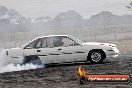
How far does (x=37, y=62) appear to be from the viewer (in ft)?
56.8

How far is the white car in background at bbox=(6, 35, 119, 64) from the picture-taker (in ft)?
55.5

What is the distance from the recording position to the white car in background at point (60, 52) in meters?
16.9

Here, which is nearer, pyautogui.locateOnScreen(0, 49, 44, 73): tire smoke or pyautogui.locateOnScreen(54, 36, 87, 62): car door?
pyautogui.locateOnScreen(54, 36, 87, 62): car door

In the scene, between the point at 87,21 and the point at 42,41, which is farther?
the point at 87,21

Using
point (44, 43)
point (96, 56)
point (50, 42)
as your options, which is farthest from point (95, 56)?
point (44, 43)

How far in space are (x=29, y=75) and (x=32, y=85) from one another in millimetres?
2744

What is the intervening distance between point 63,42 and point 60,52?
1.87 ft

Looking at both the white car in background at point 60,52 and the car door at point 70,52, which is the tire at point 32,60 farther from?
the car door at point 70,52

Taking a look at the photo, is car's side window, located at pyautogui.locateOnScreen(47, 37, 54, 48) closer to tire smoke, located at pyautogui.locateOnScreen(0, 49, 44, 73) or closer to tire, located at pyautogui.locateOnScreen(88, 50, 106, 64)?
tire smoke, located at pyautogui.locateOnScreen(0, 49, 44, 73)

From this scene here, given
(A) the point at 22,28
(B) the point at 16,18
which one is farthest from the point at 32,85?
(B) the point at 16,18

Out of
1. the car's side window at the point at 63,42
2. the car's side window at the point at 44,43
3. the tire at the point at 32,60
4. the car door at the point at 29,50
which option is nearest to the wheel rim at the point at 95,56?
the car's side window at the point at 63,42

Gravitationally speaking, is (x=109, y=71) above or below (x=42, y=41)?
below

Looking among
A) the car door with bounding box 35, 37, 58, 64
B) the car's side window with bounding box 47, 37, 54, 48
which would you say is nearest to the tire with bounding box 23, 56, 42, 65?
the car door with bounding box 35, 37, 58, 64

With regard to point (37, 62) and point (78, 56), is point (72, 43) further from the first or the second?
point (37, 62)
